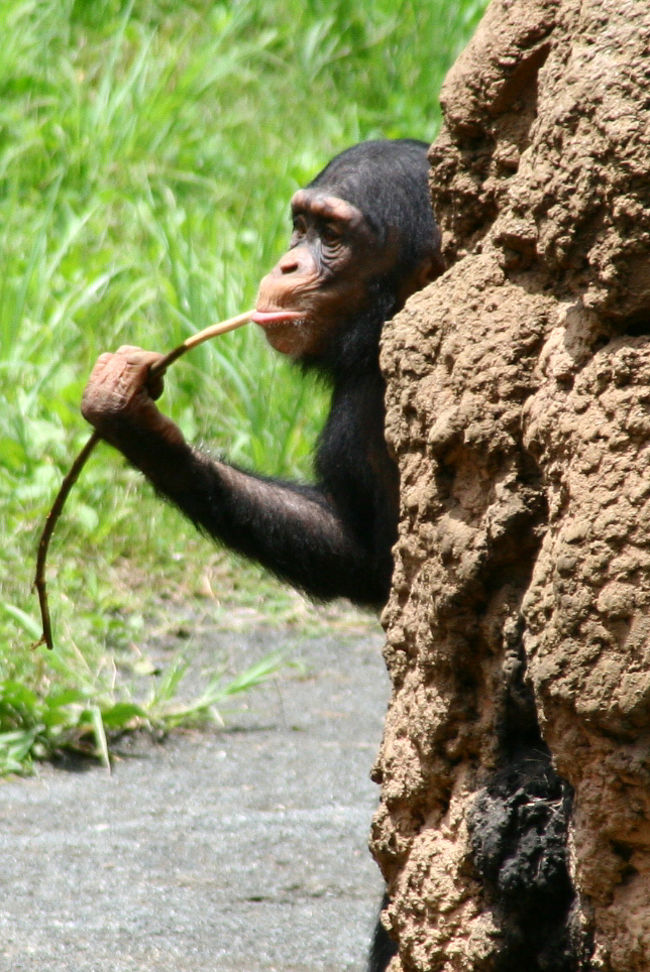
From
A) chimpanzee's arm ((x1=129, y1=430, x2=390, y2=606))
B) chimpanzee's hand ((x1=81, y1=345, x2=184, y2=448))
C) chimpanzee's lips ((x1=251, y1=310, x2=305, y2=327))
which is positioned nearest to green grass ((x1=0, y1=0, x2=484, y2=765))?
chimpanzee's arm ((x1=129, y1=430, x2=390, y2=606))

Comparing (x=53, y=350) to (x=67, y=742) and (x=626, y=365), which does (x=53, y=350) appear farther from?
(x=626, y=365)

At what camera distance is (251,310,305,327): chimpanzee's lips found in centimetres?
358

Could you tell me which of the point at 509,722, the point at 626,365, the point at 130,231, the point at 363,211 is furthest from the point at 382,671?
the point at 626,365

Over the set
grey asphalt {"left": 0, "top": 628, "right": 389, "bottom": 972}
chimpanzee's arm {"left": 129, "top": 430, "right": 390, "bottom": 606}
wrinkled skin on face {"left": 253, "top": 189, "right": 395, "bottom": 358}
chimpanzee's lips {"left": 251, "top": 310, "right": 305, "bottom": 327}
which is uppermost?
wrinkled skin on face {"left": 253, "top": 189, "right": 395, "bottom": 358}

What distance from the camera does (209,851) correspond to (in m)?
3.82

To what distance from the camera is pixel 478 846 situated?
73.7 inches

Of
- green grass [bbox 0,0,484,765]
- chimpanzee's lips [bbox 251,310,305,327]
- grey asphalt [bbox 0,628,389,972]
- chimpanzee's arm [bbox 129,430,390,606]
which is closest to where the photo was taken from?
grey asphalt [bbox 0,628,389,972]

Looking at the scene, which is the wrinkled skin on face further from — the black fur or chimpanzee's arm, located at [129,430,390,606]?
chimpanzee's arm, located at [129,430,390,606]

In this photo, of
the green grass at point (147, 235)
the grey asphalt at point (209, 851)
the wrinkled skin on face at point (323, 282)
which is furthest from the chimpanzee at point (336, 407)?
the green grass at point (147, 235)

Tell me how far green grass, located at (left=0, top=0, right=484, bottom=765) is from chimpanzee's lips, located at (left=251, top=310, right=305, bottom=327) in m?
1.58

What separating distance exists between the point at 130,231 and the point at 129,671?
119 inches

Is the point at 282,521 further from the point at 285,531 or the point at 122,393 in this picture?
the point at 122,393

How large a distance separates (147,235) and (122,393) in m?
4.20

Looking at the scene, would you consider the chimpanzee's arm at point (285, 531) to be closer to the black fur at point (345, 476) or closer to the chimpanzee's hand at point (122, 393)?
the black fur at point (345, 476)
